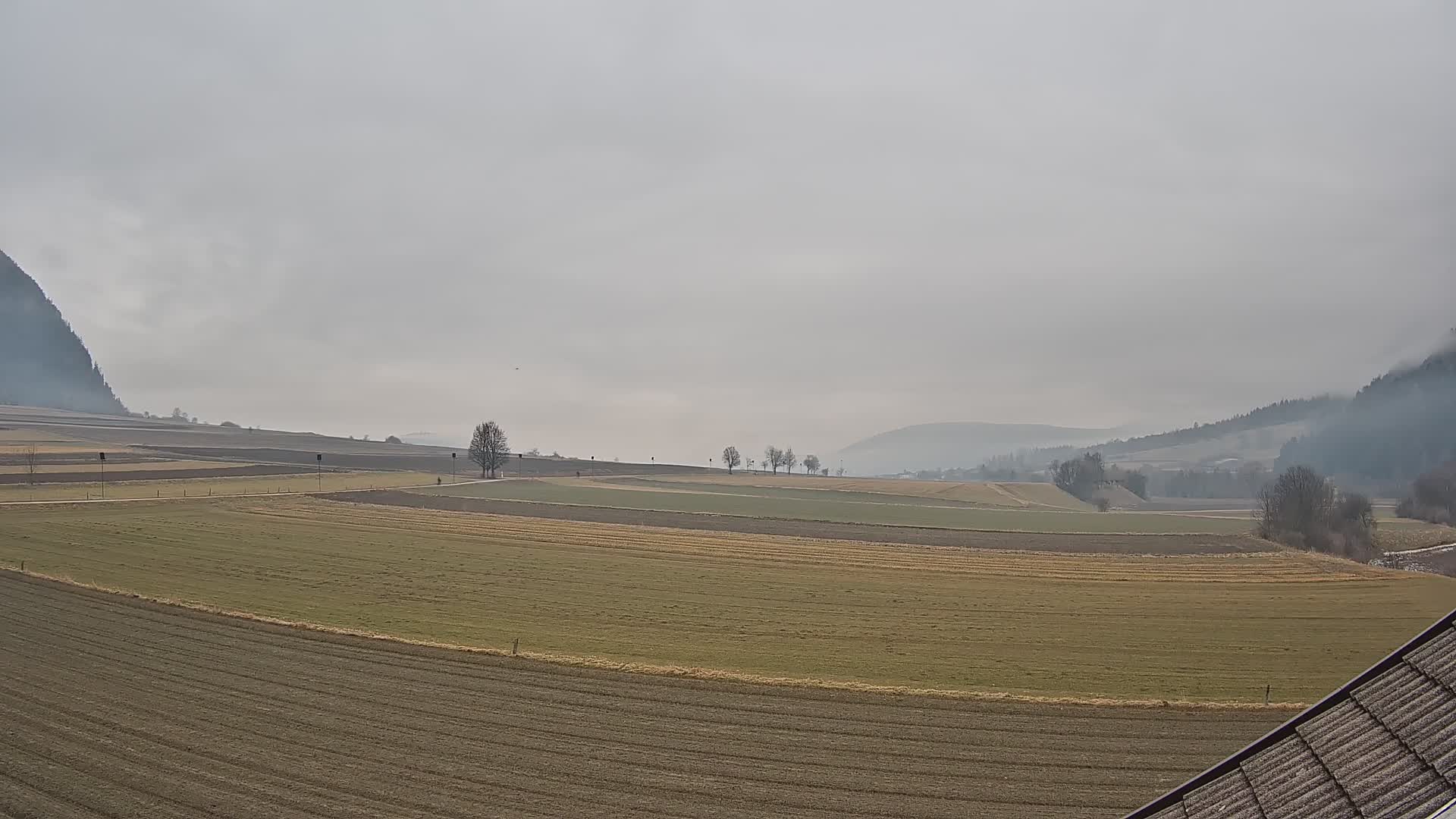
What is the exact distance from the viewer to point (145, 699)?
794 inches

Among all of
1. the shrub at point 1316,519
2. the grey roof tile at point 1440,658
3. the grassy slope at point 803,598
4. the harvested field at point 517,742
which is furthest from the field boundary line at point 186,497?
the shrub at point 1316,519

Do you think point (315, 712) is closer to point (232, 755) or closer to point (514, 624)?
point (232, 755)

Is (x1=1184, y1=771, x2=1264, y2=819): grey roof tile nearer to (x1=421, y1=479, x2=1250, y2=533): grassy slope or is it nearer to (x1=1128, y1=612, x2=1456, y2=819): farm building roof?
(x1=1128, y1=612, x2=1456, y2=819): farm building roof

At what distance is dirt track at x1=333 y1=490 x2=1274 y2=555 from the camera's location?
61.8 meters

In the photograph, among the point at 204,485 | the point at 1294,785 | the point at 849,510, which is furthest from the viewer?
the point at 849,510

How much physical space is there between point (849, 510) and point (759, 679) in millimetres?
72449

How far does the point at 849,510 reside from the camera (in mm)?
94250

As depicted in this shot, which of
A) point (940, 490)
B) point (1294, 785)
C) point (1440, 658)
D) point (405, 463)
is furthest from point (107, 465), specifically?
point (1440, 658)

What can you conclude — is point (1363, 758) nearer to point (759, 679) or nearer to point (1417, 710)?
point (1417, 710)

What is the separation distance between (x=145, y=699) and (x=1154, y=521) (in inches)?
3811

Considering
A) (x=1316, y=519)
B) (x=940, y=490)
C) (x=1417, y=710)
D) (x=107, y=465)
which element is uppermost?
(x=1417, y=710)

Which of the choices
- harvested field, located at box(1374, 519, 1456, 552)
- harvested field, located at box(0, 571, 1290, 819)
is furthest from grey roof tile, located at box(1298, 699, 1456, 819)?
harvested field, located at box(1374, 519, 1456, 552)

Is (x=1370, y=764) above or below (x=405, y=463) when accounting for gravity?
above

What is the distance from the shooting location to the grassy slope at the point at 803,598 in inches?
1014
